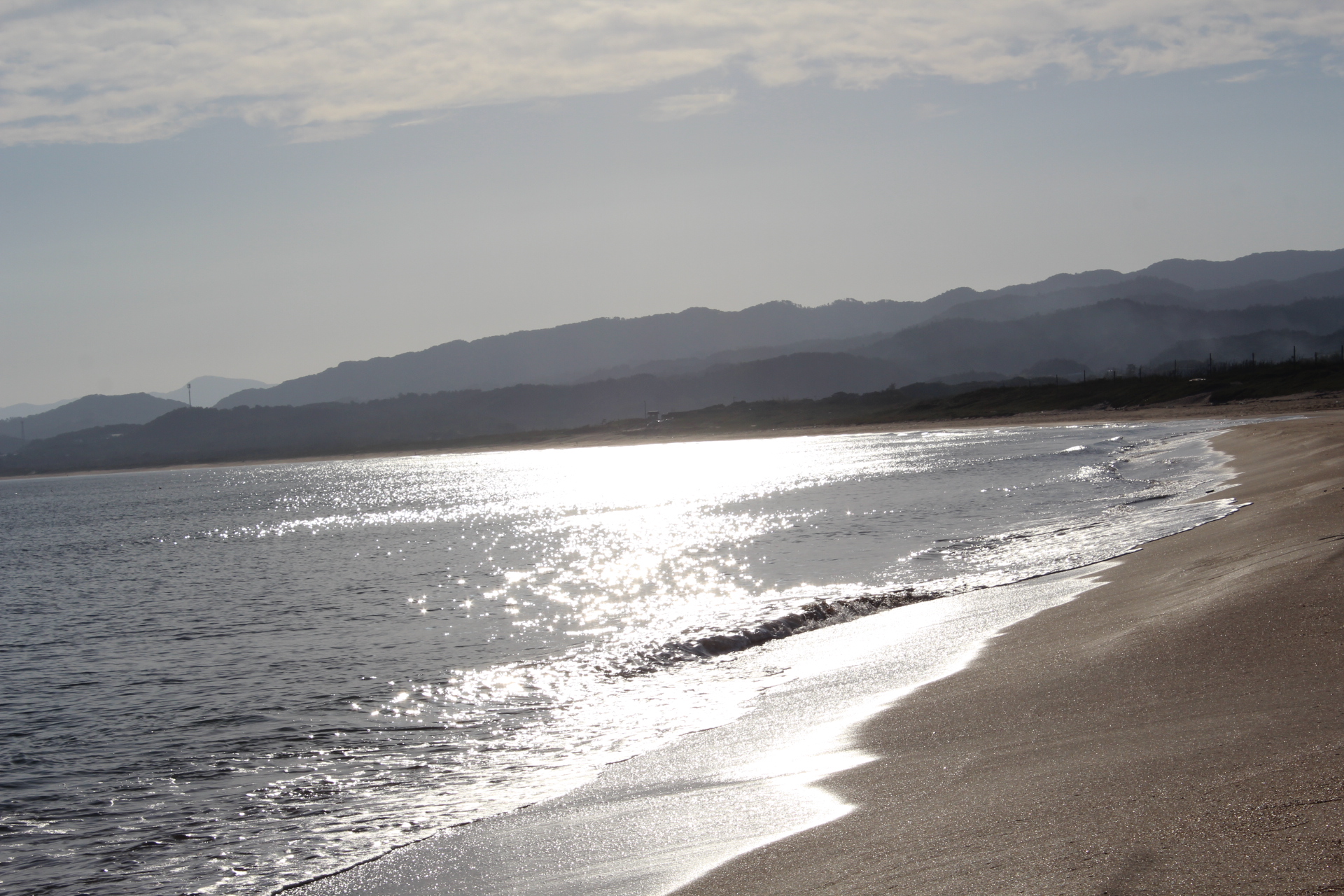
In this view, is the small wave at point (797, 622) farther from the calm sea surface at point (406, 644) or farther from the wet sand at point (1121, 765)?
the wet sand at point (1121, 765)

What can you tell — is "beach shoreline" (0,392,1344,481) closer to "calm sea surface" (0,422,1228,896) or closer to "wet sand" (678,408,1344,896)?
"calm sea surface" (0,422,1228,896)

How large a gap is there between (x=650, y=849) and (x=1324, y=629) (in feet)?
19.2

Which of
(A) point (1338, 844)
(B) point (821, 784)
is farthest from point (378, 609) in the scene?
(A) point (1338, 844)

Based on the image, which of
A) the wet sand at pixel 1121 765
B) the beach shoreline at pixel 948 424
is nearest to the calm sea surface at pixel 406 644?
the wet sand at pixel 1121 765

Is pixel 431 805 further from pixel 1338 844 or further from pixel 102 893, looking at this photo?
pixel 1338 844

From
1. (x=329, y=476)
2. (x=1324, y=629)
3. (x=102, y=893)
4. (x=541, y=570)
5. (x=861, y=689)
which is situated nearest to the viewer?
(x=102, y=893)

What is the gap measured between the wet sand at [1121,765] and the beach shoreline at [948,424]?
7358 centimetres

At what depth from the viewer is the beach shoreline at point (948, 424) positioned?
82.2m

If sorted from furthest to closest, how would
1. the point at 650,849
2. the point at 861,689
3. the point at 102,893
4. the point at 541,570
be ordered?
the point at 541,570 < the point at 861,689 < the point at 102,893 < the point at 650,849

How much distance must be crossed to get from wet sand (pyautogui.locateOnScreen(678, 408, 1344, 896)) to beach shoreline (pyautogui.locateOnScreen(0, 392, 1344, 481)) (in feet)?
241

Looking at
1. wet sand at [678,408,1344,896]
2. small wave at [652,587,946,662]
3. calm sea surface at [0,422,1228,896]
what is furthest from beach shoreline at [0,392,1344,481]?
wet sand at [678,408,1344,896]

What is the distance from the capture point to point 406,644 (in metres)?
16.4

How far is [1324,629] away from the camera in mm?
7863

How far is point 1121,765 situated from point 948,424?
120 metres
